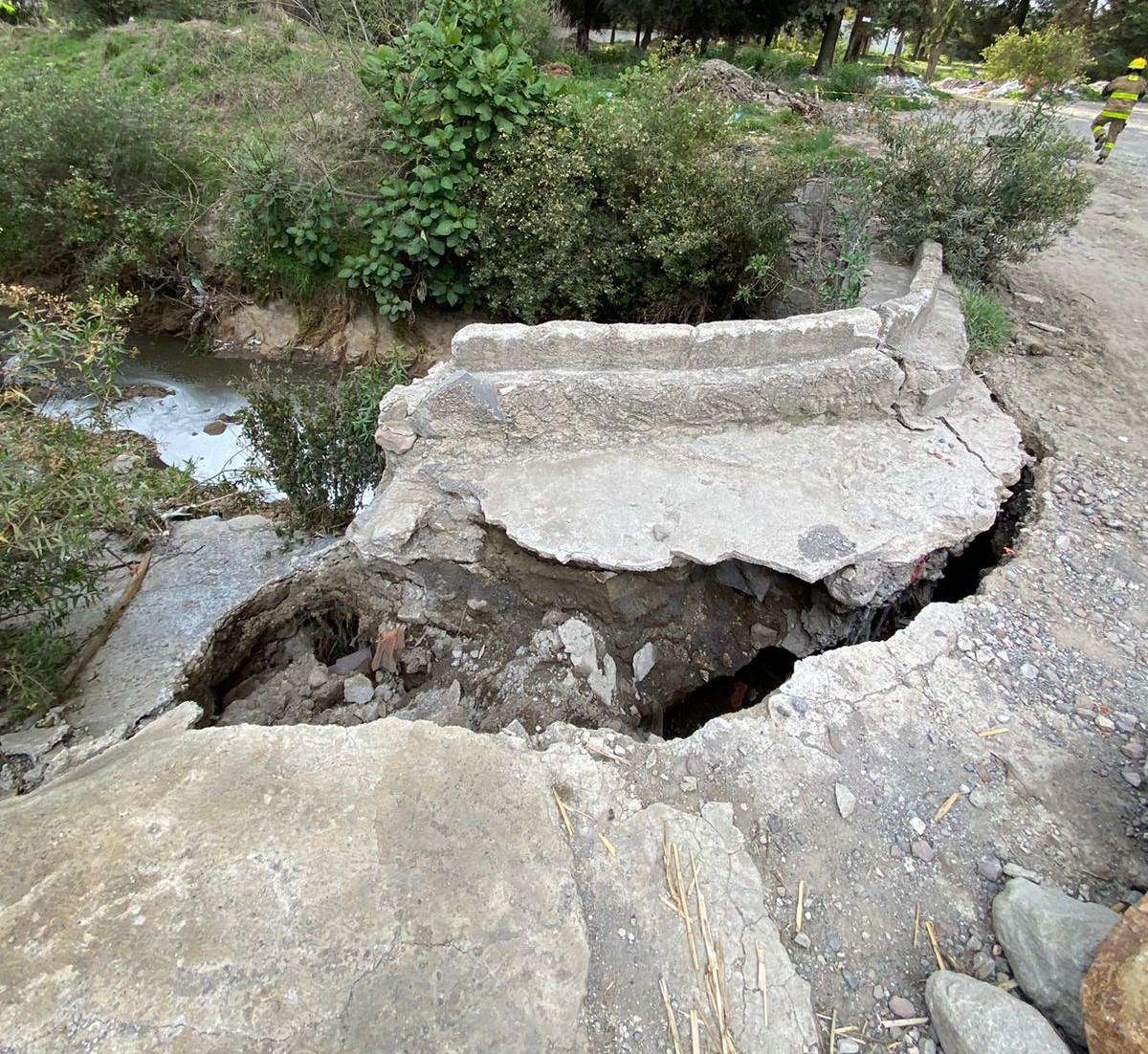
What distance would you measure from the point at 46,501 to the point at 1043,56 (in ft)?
57.9

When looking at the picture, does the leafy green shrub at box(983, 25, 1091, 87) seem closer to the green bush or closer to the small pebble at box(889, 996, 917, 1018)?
the green bush

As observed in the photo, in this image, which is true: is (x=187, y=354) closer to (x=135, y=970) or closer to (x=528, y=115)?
(x=528, y=115)

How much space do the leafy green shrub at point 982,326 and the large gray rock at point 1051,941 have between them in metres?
3.96

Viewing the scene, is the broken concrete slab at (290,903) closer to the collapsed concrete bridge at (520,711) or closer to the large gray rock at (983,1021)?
the collapsed concrete bridge at (520,711)

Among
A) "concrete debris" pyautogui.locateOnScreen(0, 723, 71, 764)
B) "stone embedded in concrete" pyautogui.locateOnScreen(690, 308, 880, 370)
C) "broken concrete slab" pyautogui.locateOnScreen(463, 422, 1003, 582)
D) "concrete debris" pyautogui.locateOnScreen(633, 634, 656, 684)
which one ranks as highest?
"stone embedded in concrete" pyautogui.locateOnScreen(690, 308, 880, 370)

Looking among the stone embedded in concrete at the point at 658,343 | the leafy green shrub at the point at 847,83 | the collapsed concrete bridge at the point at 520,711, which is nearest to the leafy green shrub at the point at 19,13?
the leafy green shrub at the point at 847,83

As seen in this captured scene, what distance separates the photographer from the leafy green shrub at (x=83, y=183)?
8898 mm

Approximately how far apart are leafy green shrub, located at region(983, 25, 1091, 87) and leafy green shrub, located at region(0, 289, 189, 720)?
633 inches

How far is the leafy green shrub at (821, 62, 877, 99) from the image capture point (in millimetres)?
12664

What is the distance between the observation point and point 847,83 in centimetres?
1311

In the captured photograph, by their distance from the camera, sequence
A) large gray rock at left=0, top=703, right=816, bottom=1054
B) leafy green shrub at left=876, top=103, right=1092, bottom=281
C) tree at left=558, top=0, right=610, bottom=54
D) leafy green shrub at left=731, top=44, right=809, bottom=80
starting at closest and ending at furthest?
large gray rock at left=0, top=703, right=816, bottom=1054 → leafy green shrub at left=876, top=103, right=1092, bottom=281 → leafy green shrub at left=731, top=44, right=809, bottom=80 → tree at left=558, top=0, right=610, bottom=54

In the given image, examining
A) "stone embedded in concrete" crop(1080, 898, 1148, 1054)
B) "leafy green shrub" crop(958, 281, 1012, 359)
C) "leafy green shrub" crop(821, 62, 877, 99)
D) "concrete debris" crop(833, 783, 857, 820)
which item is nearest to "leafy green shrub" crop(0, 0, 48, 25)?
"leafy green shrub" crop(821, 62, 877, 99)

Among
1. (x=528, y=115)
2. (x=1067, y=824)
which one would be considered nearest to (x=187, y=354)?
(x=528, y=115)

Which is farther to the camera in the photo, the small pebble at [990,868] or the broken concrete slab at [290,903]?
the small pebble at [990,868]
